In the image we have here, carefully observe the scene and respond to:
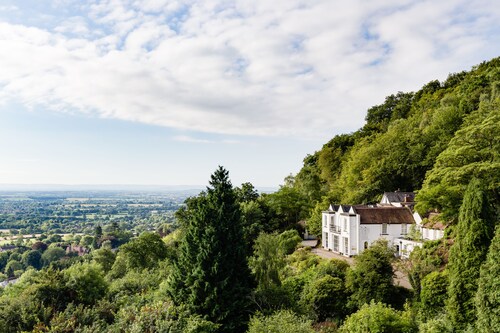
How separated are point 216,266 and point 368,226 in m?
15.4

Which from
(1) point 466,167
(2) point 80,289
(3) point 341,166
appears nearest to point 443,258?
(1) point 466,167

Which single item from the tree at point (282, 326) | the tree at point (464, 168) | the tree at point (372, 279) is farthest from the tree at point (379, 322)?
the tree at point (464, 168)

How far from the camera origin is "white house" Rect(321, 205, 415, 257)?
30.0 meters

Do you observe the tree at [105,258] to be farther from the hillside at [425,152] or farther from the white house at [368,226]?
the white house at [368,226]

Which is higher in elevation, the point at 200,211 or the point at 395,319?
the point at 200,211

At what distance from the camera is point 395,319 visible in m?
16.0

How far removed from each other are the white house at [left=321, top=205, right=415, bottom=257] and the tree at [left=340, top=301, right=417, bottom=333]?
43.1 feet

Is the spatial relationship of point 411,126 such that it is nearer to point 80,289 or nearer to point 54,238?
point 80,289

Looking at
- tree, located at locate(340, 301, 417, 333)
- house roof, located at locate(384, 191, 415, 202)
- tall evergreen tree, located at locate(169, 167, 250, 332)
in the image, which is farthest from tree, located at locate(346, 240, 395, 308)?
house roof, located at locate(384, 191, 415, 202)

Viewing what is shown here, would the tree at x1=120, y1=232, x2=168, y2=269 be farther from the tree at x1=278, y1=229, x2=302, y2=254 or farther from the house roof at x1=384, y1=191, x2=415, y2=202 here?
the house roof at x1=384, y1=191, x2=415, y2=202

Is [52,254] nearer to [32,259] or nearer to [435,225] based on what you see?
[32,259]

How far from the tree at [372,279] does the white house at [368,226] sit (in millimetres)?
9646

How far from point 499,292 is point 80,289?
1993cm

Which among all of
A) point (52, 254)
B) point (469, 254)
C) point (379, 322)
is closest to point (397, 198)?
point (469, 254)
